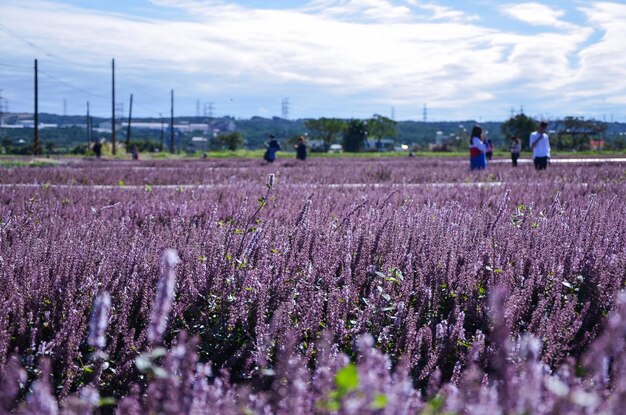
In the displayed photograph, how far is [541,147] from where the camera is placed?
19344 millimetres

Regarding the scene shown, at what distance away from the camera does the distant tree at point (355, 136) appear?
122 metres

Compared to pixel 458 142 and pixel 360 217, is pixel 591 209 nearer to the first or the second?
pixel 360 217

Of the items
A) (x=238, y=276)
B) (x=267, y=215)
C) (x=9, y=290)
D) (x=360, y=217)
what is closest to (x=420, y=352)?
(x=238, y=276)

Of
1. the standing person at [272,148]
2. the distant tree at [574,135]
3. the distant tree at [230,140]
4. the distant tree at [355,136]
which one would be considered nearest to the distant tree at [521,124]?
the distant tree at [574,135]

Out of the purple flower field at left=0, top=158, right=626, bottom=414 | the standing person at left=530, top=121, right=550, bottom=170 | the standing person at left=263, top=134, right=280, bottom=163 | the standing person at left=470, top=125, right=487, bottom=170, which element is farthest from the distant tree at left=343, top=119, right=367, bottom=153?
the purple flower field at left=0, top=158, right=626, bottom=414

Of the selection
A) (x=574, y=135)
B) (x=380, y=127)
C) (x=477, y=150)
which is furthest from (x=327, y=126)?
(x=477, y=150)

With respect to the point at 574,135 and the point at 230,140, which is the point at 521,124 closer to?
the point at 574,135

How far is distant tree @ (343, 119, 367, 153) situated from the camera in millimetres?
122500

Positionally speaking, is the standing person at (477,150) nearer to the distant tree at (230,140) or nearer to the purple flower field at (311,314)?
the purple flower field at (311,314)

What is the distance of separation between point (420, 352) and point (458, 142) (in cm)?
11110

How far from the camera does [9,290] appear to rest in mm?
3604

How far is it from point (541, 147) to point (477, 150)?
1628mm

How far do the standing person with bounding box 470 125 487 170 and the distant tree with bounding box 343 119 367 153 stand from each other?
336 ft

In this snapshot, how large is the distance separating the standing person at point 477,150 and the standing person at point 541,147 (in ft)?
4.26
